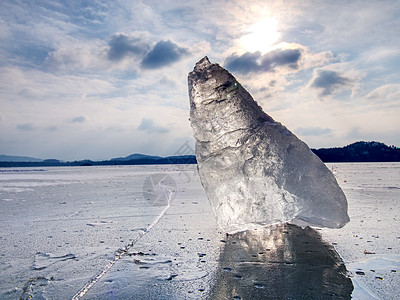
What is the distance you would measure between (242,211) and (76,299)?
7.47ft

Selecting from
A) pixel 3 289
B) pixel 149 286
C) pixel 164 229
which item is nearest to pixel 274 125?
pixel 164 229

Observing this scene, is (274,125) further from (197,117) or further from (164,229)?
(164,229)

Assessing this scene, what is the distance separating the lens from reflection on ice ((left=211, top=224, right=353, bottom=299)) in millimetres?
2229

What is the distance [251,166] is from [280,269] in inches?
58.5

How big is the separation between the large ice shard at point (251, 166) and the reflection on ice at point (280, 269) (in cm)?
33

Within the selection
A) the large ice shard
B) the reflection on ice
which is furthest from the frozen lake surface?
the large ice shard

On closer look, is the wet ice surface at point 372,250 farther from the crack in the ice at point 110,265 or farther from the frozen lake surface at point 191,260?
the crack in the ice at point 110,265

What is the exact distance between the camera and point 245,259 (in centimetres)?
300

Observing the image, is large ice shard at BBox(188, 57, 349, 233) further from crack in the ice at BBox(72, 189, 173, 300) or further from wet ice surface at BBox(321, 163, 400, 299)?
crack in the ice at BBox(72, 189, 173, 300)

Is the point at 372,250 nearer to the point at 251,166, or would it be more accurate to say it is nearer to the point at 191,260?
the point at 251,166

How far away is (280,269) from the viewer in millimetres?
2697

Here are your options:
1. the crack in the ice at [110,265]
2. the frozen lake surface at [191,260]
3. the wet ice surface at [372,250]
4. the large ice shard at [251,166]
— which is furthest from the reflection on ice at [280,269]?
the crack in the ice at [110,265]

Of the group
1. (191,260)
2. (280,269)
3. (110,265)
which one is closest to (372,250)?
(280,269)

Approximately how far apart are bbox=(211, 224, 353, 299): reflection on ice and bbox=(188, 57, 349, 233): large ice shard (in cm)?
33
